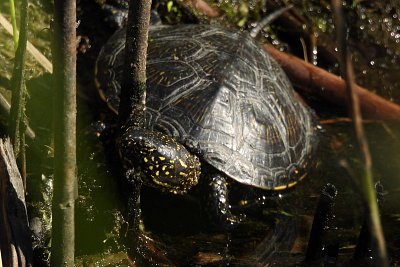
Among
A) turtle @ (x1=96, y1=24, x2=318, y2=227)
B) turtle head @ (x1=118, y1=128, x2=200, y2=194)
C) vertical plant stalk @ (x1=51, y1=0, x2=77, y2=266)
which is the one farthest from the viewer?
turtle @ (x1=96, y1=24, x2=318, y2=227)

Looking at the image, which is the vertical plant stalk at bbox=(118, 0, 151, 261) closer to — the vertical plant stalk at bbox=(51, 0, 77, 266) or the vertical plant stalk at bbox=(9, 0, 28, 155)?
the vertical plant stalk at bbox=(9, 0, 28, 155)

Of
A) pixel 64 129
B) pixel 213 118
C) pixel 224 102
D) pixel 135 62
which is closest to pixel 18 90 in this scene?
pixel 135 62

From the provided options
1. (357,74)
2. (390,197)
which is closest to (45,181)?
(390,197)

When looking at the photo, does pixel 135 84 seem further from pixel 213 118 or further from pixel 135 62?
pixel 213 118

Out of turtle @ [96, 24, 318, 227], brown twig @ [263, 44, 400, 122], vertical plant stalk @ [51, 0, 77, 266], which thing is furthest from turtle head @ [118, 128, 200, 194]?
brown twig @ [263, 44, 400, 122]

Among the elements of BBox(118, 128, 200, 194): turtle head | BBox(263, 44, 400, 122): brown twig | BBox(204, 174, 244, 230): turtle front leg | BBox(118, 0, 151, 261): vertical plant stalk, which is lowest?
BBox(204, 174, 244, 230): turtle front leg

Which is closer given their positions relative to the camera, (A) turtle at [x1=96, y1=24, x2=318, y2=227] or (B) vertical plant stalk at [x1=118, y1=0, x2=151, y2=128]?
(B) vertical plant stalk at [x1=118, y1=0, x2=151, y2=128]

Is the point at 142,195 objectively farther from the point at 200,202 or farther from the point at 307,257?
the point at 307,257
